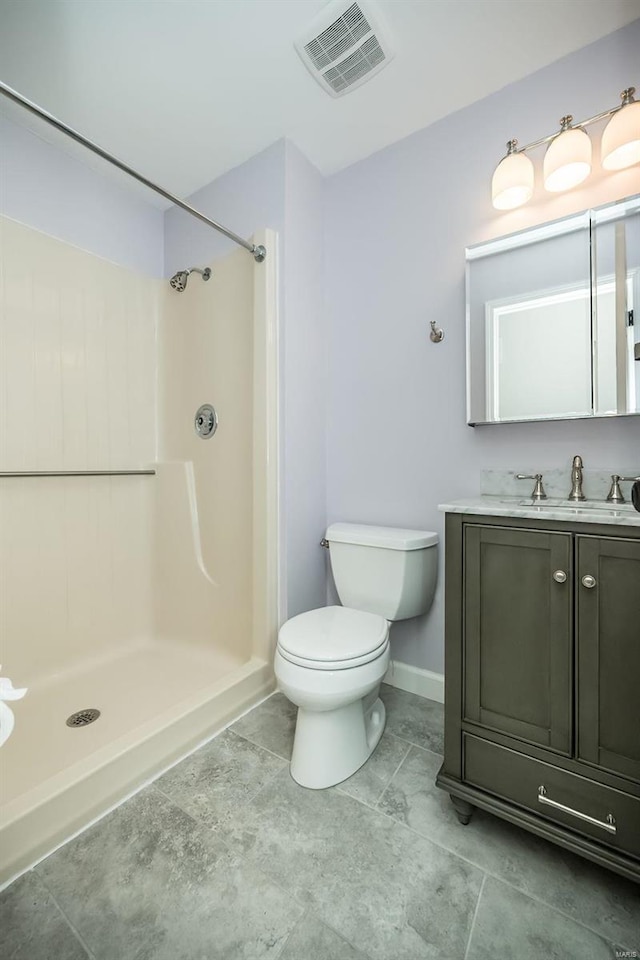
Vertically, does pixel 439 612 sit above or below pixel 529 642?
below

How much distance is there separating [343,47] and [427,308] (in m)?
0.88

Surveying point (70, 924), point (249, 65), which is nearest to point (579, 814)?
point (70, 924)

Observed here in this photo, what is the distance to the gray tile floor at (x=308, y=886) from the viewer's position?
2.77ft

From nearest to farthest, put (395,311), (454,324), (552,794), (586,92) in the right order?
(552,794), (586,92), (454,324), (395,311)

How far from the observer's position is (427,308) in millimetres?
1689

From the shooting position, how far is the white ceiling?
1.29 meters

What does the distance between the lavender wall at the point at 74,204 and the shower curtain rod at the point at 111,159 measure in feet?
1.46

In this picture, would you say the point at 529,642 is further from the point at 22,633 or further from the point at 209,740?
the point at 22,633

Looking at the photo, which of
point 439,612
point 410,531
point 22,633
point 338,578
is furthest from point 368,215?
point 22,633

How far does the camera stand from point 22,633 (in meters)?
1.70

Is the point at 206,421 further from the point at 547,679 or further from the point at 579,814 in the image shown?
the point at 579,814

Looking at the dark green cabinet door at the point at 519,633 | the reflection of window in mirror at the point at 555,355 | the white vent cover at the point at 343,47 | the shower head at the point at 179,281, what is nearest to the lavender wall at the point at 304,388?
the white vent cover at the point at 343,47

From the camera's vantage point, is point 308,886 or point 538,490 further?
point 538,490

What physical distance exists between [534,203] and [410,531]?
1253 millimetres
